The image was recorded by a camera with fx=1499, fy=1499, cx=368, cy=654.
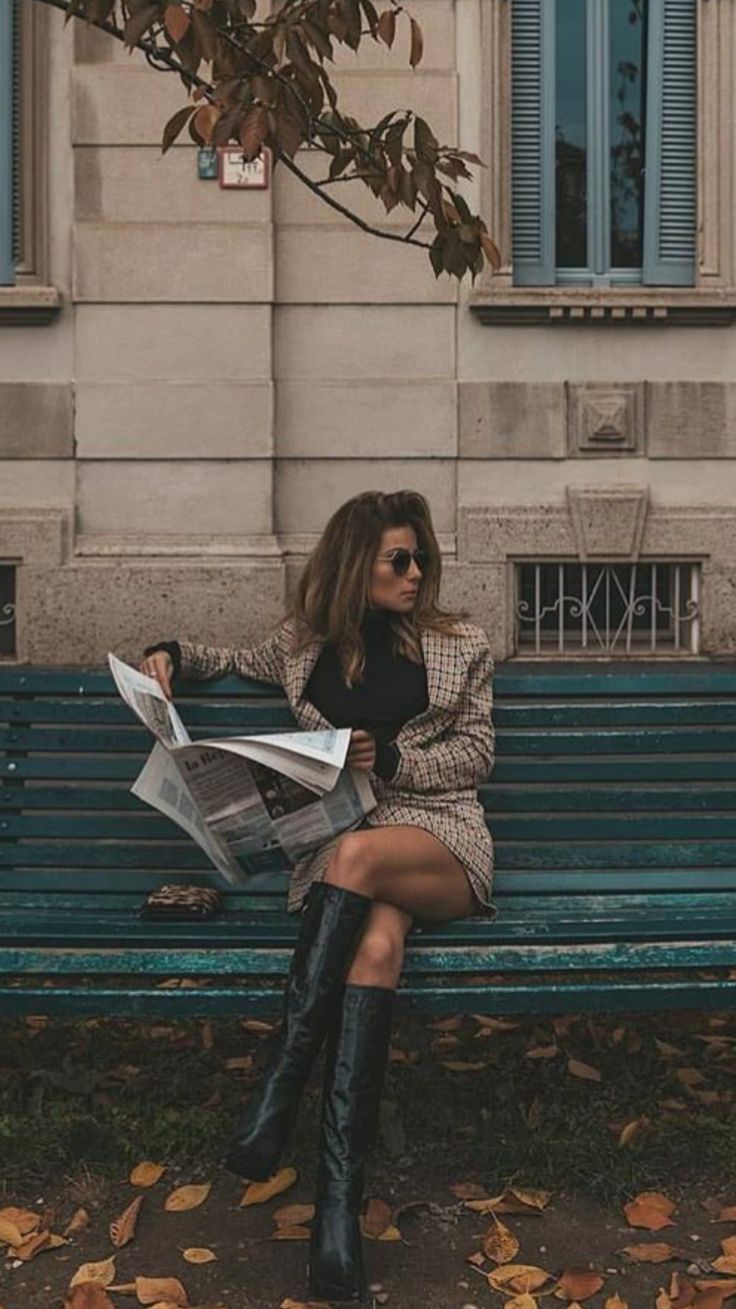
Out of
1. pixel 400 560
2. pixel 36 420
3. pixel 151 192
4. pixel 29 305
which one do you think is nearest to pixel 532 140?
pixel 151 192

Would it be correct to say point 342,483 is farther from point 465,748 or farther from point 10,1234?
point 10,1234

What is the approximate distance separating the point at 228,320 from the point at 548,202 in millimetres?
2011

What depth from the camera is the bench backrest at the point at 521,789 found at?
415 cm

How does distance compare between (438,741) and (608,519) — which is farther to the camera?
(608,519)

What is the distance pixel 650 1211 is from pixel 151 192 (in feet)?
20.9

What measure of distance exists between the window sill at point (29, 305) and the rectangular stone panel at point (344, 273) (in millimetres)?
1229

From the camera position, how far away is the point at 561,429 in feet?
27.5

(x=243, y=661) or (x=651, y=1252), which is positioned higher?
(x=243, y=661)

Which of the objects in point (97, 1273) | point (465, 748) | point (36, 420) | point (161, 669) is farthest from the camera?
point (36, 420)

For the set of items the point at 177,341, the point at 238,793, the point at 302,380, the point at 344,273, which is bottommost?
the point at 238,793

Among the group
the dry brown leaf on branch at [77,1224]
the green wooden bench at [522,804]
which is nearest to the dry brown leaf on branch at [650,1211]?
the green wooden bench at [522,804]

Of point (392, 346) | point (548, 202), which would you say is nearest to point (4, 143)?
point (392, 346)

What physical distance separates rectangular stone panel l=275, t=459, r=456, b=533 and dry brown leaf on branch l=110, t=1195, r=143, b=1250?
541cm

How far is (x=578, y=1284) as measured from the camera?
3000 mm
